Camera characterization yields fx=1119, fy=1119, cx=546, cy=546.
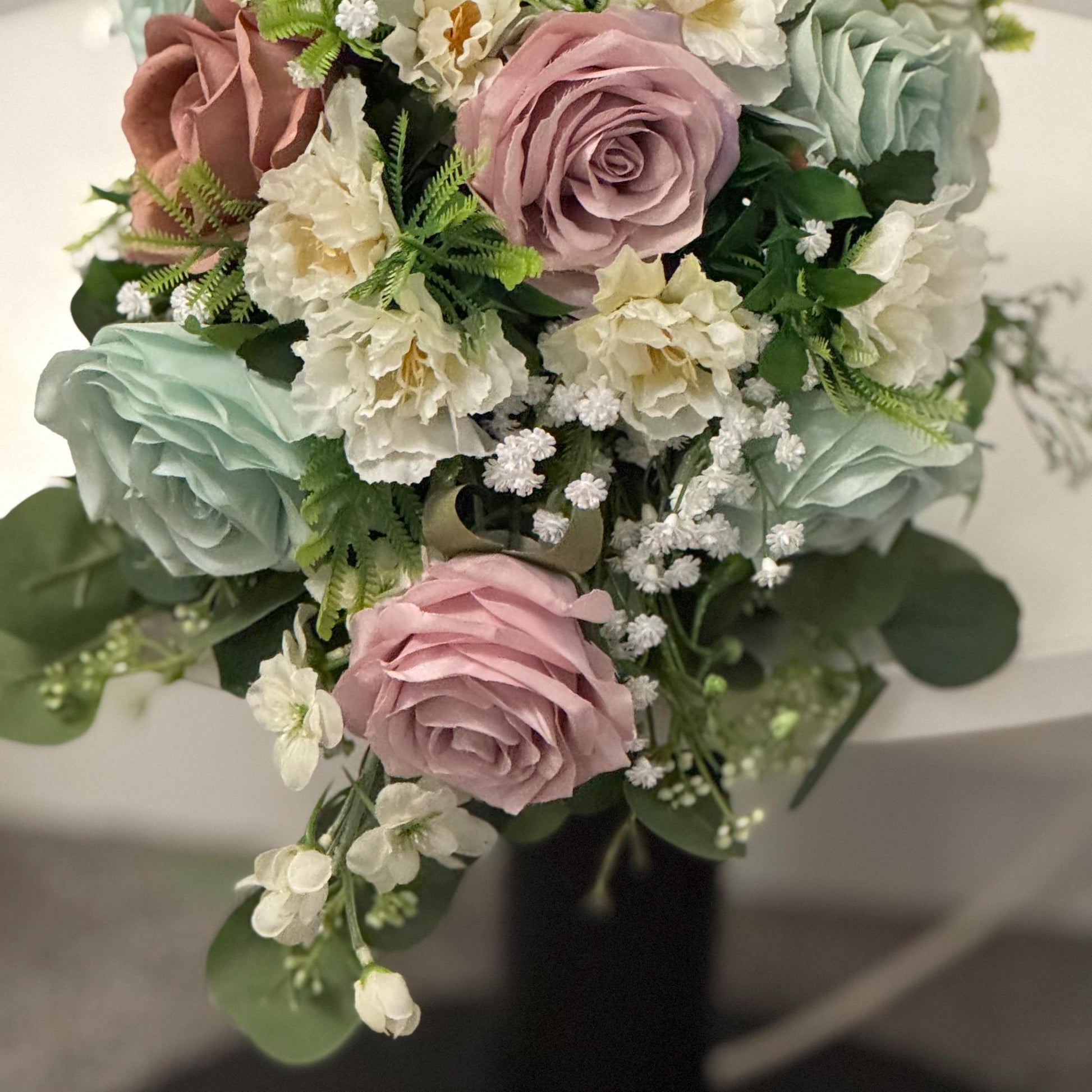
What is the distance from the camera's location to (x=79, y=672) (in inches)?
25.2

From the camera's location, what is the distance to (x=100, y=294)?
1.91 feet

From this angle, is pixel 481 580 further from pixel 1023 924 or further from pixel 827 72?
pixel 1023 924

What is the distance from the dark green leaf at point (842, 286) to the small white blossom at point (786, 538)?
9 cm

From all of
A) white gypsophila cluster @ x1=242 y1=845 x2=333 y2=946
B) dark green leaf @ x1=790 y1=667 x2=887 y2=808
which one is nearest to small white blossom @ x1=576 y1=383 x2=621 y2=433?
white gypsophila cluster @ x1=242 y1=845 x2=333 y2=946

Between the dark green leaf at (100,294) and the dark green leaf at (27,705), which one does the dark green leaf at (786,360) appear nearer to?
the dark green leaf at (100,294)

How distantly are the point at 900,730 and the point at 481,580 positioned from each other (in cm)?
43

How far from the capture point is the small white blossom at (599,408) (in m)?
0.44

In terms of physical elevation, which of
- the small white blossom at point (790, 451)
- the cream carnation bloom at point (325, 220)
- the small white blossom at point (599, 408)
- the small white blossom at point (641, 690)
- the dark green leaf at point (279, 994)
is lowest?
the dark green leaf at point (279, 994)

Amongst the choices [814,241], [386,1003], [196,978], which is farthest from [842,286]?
[196,978]

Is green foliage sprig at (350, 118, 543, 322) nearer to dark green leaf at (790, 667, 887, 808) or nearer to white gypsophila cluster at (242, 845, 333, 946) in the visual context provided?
white gypsophila cluster at (242, 845, 333, 946)

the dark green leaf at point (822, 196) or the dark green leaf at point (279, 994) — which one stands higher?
the dark green leaf at point (822, 196)

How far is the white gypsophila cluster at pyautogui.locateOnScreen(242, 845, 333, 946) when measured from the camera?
45cm

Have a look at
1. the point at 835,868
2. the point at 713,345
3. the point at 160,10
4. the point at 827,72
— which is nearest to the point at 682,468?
the point at 713,345

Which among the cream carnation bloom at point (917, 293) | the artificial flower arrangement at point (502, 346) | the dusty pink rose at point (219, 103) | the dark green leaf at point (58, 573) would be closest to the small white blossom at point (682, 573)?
the artificial flower arrangement at point (502, 346)
